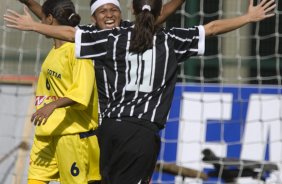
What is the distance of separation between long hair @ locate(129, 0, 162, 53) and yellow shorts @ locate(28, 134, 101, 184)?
863 millimetres

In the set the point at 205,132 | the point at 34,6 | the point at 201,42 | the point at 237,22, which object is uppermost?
the point at 34,6

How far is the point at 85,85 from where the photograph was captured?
446cm

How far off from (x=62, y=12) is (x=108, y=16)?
0.39 metres

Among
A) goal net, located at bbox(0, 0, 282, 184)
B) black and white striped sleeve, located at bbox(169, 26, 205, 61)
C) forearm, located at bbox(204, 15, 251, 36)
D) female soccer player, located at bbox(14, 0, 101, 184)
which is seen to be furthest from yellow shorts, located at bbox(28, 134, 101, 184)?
goal net, located at bbox(0, 0, 282, 184)

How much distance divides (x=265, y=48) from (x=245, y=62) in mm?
223

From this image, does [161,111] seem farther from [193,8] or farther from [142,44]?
[193,8]

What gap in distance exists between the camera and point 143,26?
158 inches

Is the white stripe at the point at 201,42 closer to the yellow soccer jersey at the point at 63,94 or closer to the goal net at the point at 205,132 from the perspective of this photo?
the yellow soccer jersey at the point at 63,94

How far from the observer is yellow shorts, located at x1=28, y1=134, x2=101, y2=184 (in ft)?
15.4

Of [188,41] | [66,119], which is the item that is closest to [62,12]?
[66,119]

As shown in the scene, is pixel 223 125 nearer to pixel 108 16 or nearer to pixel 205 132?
pixel 205 132

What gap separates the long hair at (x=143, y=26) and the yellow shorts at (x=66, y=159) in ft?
2.83

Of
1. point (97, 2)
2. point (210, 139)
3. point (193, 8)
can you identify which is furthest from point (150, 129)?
point (193, 8)

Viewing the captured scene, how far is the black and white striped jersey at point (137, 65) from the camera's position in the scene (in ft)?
13.3
